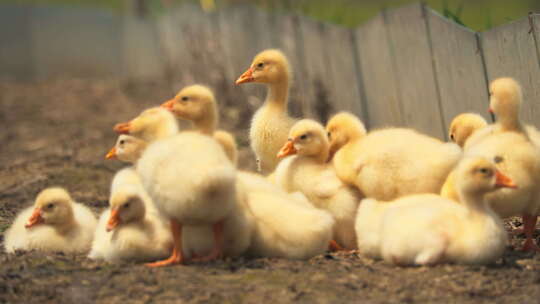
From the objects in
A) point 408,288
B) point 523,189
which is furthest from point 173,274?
point 523,189

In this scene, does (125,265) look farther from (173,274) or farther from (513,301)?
(513,301)

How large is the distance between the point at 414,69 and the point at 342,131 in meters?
2.91

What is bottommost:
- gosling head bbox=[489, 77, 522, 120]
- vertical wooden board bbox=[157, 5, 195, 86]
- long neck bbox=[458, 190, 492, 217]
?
long neck bbox=[458, 190, 492, 217]

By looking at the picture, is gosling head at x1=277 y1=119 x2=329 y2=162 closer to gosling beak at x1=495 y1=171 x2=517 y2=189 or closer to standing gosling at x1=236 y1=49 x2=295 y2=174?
standing gosling at x1=236 y1=49 x2=295 y2=174

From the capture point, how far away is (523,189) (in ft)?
15.7

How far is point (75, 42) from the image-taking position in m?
21.1

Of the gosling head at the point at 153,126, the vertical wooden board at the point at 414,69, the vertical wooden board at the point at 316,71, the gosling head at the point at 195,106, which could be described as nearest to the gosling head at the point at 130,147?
the gosling head at the point at 153,126

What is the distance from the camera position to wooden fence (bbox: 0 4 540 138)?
6672 mm

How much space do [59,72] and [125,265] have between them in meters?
16.9

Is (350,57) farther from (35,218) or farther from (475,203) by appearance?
(475,203)

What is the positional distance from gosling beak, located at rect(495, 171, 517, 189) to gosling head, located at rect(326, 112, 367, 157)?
1.29 metres

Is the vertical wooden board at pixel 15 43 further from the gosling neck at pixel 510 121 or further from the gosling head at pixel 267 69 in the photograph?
the gosling neck at pixel 510 121

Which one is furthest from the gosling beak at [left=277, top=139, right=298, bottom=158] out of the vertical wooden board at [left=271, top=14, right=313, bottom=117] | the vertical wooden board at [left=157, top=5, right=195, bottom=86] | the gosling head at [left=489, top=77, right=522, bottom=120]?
the vertical wooden board at [left=157, top=5, right=195, bottom=86]

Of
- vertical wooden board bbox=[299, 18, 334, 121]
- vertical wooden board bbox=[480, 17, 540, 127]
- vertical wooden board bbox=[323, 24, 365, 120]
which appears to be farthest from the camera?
vertical wooden board bbox=[299, 18, 334, 121]
